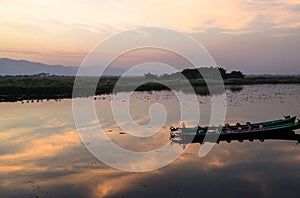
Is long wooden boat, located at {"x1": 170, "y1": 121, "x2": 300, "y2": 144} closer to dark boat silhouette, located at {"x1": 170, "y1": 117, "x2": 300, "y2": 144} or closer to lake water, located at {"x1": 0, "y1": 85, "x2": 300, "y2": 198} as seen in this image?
dark boat silhouette, located at {"x1": 170, "y1": 117, "x2": 300, "y2": 144}

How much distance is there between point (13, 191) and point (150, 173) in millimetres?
6554

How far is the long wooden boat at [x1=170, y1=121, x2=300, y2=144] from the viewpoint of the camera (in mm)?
22750

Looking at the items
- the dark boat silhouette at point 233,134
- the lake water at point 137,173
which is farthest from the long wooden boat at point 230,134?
the lake water at point 137,173

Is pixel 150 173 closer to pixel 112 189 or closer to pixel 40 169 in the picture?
pixel 112 189

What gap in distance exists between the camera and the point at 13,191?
45.5 ft

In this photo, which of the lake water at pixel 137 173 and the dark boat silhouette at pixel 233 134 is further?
the dark boat silhouette at pixel 233 134

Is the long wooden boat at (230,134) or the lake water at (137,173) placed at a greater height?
the long wooden boat at (230,134)

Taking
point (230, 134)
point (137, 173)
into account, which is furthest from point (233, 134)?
point (137, 173)

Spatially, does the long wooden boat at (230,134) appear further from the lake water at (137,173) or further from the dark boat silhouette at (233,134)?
the lake water at (137,173)

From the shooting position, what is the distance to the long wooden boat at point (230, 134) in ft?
74.6

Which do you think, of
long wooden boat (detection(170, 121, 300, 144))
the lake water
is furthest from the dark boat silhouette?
the lake water

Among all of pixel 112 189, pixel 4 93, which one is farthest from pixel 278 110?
pixel 4 93

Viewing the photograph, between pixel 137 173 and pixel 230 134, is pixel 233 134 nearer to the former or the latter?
pixel 230 134

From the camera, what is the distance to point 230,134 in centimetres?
2347
